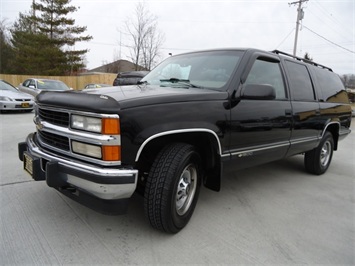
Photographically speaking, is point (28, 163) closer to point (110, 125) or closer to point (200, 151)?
point (110, 125)

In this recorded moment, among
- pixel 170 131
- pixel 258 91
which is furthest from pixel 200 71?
pixel 170 131

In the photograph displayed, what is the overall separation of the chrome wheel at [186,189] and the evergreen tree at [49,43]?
28.3 meters

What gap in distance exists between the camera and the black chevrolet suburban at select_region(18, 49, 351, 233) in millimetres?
2051

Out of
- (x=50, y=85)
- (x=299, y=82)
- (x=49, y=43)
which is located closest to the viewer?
(x=299, y=82)

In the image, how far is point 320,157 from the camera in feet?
15.8

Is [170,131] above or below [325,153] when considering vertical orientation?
above

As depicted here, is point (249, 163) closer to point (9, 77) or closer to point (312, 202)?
point (312, 202)

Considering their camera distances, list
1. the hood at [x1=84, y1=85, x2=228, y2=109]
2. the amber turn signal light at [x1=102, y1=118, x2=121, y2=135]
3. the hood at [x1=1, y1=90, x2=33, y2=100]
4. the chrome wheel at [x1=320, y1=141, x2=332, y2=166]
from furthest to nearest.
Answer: the hood at [x1=1, y1=90, x2=33, y2=100], the chrome wheel at [x1=320, y1=141, x2=332, y2=166], the hood at [x1=84, y1=85, x2=228, y2=109], the amber turn signal light at [x1=102, y1=118, x2=121, y2=135]

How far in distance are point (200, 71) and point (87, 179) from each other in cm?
190

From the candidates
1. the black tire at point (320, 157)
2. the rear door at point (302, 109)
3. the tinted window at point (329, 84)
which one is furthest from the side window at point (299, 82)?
the black tire at point (320, 157)

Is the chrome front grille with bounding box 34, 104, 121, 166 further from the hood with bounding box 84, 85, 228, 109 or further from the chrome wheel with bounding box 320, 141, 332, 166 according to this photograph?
the chrome wheel with bounding box 320, 141, 332, 166

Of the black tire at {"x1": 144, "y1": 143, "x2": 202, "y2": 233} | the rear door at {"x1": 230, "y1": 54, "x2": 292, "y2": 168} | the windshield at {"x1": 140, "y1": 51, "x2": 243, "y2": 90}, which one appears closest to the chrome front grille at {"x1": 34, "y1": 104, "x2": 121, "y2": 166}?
the black tire at {"x1": 144, "y1": 143, "x2": 202, "y2": 233}

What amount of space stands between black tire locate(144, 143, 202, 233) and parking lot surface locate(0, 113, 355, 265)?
20cm

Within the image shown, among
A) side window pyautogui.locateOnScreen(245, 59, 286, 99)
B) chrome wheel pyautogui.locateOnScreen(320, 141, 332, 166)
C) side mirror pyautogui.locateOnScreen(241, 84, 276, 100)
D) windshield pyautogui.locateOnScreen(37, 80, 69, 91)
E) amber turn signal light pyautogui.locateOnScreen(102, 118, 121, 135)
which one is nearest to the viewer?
amber turn signal light pyautogui.locateOnScreen(102, 118, 121, 135)
